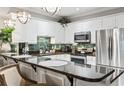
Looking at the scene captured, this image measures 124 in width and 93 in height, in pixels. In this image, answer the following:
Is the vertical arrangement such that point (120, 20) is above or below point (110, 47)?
above

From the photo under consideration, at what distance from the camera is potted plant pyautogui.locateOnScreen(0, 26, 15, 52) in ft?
13.8

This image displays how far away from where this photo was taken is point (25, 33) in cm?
430

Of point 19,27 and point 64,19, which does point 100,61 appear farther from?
point 19,27

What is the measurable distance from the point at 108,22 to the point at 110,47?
2.83 ft

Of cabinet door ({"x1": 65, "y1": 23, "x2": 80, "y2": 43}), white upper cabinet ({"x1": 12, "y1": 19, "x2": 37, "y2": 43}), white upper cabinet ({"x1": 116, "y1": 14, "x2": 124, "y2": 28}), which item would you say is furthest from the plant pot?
white upper cabinet ({"x1": 116, "y1": 14, "x2": 124, "y2": 28})

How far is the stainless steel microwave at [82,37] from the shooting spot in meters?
4.42

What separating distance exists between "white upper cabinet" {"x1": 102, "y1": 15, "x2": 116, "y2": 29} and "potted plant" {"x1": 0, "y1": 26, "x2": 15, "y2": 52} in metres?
2.94

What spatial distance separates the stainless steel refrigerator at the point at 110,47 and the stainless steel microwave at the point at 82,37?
54cm

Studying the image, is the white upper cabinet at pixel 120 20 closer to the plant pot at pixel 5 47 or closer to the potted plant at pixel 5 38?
the potted plant at pixel 5 38

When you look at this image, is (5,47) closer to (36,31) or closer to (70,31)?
(36,31)

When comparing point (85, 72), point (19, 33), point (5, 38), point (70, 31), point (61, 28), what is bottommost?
point (85, 72)

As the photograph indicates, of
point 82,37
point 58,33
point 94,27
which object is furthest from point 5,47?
point 94,27

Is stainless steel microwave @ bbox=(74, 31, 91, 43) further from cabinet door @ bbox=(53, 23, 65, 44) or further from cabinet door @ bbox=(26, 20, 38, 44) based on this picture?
cabinet door @ bbox=(26, 20, 38, 44)

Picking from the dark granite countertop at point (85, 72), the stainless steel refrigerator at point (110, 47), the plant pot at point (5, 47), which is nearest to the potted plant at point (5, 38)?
the plant pot at point (5, 47)
